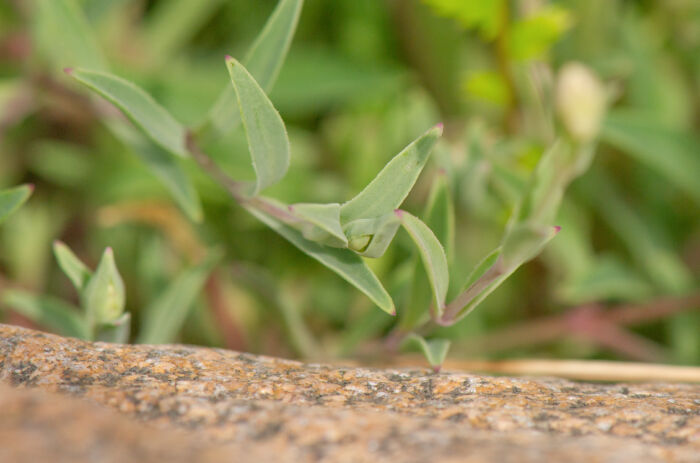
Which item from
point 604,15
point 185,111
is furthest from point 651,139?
point 185,111

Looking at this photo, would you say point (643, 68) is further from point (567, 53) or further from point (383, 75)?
point (383, 75)

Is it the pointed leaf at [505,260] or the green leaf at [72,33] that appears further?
the green leaf at [72,33]

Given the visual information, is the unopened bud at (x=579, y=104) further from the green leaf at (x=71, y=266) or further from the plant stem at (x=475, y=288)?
the green leaf at (x=71, y=266)

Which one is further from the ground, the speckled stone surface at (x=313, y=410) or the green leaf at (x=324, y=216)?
the green leaf at (x=324, y=216)

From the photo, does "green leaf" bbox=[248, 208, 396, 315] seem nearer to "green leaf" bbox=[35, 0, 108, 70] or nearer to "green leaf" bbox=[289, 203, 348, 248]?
"green leaf" bbox=[289, 203, 348, 248]

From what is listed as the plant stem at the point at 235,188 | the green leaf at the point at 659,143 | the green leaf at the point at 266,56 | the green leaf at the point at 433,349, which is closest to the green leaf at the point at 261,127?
the plant stem at the point at 235,188

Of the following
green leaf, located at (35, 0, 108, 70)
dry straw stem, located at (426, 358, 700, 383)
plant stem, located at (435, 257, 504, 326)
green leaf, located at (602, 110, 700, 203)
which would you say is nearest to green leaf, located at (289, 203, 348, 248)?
plant stem, located at (435, 257, 504, 326)
